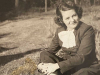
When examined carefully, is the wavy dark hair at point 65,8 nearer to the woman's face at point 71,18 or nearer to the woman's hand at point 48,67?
the woman's face at point 71,18

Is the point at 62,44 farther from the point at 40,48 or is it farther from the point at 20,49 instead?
the point at 20,49

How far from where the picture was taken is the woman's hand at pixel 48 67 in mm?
1585

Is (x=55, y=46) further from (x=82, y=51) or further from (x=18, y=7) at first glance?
(x=18, y=7)

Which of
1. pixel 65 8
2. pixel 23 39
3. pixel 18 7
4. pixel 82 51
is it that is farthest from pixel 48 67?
pixel 18 7

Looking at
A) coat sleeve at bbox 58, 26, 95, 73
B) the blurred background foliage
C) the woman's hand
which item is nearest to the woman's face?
coat sleeve at bbox 58, 26, 95, 73

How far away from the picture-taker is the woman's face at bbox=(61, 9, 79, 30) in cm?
164

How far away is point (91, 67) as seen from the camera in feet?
5.17

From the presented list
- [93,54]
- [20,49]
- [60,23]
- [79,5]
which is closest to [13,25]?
[20,49]

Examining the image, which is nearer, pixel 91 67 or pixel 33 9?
pixel 91 67

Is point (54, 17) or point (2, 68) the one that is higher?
point (54, 17)

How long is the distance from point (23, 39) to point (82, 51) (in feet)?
2.50

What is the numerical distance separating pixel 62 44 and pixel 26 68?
20.3 inches

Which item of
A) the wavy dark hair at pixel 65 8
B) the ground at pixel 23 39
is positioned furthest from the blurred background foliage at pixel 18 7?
the wavy dark hair at pixel 65 8

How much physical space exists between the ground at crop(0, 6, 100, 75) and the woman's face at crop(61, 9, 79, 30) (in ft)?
0.62
